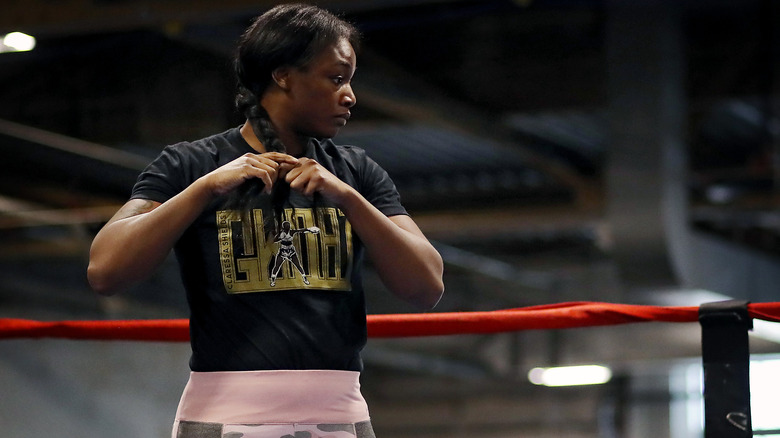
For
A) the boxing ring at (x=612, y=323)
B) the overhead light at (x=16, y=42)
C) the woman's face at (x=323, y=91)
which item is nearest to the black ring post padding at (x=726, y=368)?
the boxing ring at (x=612, y=323)

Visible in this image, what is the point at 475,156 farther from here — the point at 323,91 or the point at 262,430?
the point at 262,430

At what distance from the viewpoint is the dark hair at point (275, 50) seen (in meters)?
1.51

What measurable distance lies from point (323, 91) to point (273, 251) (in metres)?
0.25

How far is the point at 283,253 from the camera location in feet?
4.84

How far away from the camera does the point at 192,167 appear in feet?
5.13

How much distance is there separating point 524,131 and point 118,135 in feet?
8.46

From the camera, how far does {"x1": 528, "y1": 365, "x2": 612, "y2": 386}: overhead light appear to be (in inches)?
464

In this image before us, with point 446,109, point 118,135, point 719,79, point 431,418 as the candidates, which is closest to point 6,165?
point 118,135

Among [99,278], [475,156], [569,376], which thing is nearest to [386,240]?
[99,278]

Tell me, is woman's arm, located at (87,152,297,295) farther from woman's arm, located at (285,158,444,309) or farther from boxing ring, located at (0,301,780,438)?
boxing ring, located at (0,301,780,438)

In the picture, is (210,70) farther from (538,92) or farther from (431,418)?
(431,418)

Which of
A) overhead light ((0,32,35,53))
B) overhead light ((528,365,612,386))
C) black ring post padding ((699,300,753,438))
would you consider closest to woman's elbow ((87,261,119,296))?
black ring post padding ((699,300,753,438))

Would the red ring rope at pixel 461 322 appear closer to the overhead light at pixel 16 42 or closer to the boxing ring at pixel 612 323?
the boxing ring at pixel 612 323

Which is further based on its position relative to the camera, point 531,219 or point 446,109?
point 531,219
